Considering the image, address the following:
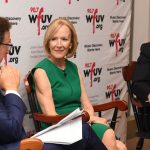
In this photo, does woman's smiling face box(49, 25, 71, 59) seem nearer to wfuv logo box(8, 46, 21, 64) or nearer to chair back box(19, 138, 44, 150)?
wfuv logo box(8, 46, 21, 64)

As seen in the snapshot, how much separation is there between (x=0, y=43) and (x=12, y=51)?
2.47 feet

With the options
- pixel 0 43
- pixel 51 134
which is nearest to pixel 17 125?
pixel 51 134

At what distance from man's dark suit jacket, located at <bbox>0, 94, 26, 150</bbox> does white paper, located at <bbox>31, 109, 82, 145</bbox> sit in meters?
0.13

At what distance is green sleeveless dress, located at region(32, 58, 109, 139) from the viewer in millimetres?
2453

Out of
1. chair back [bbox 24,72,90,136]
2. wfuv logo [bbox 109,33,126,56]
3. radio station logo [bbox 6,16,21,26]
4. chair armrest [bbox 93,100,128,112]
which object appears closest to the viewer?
chair back [bbox 24,72,90,136]

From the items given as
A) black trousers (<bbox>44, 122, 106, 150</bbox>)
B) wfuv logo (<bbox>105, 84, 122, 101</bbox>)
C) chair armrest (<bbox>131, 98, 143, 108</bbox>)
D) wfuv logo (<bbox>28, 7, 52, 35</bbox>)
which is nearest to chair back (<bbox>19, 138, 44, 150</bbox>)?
black trousers (<bbox>44, 122, 106, 150</bbox>)

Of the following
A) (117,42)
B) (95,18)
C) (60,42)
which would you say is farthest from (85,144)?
(117,42)

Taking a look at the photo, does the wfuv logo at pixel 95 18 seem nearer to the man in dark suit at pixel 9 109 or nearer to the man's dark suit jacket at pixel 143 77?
the man's dark suit jacket at pixel 143 77

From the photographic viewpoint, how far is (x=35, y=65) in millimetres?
2646

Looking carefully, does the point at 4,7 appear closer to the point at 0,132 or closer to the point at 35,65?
the point at 35,65

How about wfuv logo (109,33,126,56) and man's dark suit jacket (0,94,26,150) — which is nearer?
man's dark suit jacket (0,94,26,150)

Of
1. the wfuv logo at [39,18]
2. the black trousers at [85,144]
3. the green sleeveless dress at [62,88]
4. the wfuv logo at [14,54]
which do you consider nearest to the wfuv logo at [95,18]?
the wfuv logo at [39,18]

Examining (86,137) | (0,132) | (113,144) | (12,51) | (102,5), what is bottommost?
(113,144)

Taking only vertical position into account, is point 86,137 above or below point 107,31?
below
